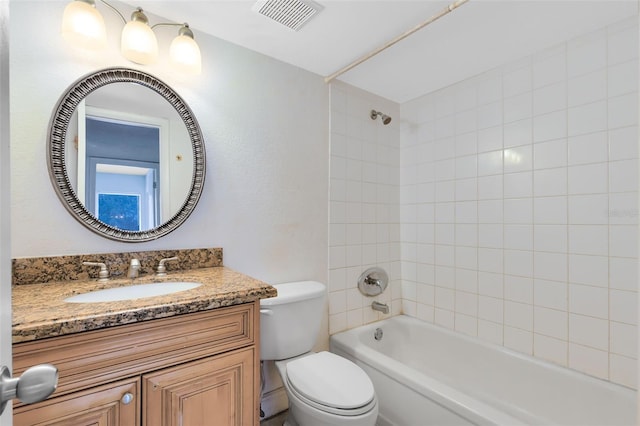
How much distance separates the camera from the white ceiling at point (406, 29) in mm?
1380

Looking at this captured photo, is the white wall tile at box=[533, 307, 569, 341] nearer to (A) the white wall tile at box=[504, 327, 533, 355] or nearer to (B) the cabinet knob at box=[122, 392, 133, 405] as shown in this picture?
(A) the white wall tile at box=[504, 327, 533, 355]

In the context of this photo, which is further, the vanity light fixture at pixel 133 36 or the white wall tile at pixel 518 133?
the white wall tile at pixel 518 133

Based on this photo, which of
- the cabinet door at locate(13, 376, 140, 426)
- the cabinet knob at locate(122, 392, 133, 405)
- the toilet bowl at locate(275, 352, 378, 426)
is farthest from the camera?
the toilet bowl at locate(275, 352, 378, 426)

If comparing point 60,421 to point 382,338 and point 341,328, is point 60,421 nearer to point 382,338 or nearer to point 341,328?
point 341,328

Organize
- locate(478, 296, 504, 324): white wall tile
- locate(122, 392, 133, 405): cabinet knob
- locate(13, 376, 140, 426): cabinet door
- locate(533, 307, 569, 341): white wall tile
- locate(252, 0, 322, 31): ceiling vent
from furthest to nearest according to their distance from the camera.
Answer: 1. locate(478, 296, 504, 324): white wall tile
2. locate(533, 307, 569, 341): white wall tile
3. locate(252, 0, 322, 31): ceiling vent
4. locate(122, 392, 133, 405): cabinet knob
5. locate(13, 376, 140, 426): cabinet door

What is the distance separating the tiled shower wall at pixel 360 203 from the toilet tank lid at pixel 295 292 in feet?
1.15

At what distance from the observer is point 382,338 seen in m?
2.18

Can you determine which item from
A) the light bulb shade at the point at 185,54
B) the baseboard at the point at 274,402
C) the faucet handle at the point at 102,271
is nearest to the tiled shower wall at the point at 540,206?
the baseboard at the point at 274,402

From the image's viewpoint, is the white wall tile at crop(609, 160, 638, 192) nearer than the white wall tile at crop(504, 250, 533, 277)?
Yes

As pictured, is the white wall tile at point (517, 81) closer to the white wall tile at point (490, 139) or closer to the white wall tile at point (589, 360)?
the white wall tile at point (490, 139)

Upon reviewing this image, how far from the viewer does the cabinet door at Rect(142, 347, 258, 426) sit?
911 millimetres

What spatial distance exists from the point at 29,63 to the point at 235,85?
0.83 m

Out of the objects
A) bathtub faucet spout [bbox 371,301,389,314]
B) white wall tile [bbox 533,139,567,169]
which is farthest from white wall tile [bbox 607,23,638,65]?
bathtub faucet spout [bbox 371,301,389,314]


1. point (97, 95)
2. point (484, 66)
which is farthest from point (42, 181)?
point (484, 66)
